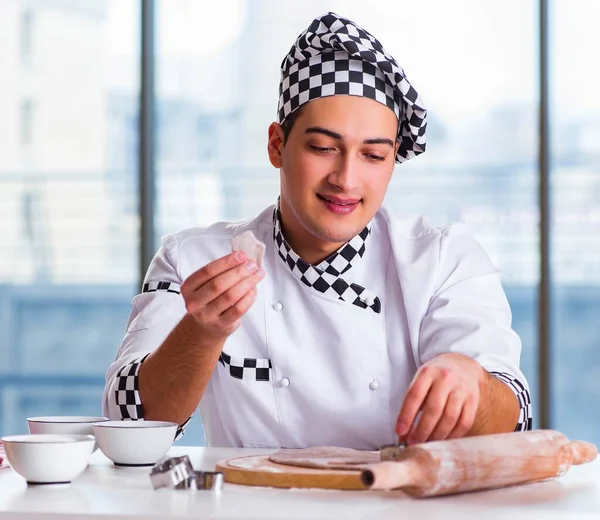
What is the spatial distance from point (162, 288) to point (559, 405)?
7.27 feet

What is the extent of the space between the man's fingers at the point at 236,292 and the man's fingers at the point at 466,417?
1.27 feet

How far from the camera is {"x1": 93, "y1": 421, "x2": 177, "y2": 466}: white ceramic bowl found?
1.42m

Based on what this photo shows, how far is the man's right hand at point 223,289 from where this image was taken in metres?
1.52

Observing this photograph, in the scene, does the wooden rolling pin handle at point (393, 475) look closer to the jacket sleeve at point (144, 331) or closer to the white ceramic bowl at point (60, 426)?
the white ceramic bowl at point (60, 426)

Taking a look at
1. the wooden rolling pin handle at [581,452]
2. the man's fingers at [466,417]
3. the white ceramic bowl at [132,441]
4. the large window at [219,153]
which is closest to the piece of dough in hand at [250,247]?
the white ceramic bowl at [132,441]

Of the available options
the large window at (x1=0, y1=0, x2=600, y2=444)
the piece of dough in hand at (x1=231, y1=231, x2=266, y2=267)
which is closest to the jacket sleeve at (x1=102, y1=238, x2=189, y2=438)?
the piece of dough in hand at (x1=231, y1=231, x2=266, y2=267)

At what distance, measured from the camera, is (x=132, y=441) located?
1431 mm

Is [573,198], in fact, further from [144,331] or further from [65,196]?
[144,331]

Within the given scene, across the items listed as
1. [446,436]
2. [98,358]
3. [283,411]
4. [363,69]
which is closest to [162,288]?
[283,411]

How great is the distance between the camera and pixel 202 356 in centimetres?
171

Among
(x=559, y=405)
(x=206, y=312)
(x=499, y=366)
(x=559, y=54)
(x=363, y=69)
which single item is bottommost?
(x=559, y=405)

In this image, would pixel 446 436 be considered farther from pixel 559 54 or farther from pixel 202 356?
pixel 559 54

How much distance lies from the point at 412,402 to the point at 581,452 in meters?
0.27

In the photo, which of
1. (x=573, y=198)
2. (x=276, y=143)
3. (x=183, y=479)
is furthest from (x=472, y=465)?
(x=573, y=198)
